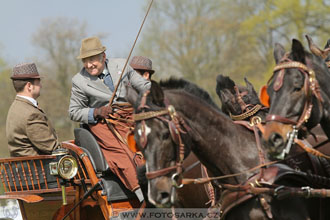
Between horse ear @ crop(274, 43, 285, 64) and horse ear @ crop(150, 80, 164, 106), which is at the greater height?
horse ear @ crop(274, 43, 285, 64)

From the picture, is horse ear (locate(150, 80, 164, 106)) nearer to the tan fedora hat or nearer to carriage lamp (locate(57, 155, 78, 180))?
the tan fedora hat

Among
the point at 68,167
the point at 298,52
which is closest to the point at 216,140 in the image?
the point at 298,52

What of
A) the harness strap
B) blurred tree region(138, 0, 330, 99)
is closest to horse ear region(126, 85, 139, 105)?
the harness strap

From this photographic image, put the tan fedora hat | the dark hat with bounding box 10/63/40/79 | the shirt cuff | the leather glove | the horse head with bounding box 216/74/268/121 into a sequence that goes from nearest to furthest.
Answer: the leather glove → the shirt cuff → the tan fedora hat → the dark hat with bounding box 10/63/40/79 → the horse head with bounding box 216/74/268/121

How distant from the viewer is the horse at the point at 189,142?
4191 millimetres

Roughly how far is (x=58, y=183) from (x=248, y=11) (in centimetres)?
1960

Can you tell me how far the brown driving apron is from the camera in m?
5.57

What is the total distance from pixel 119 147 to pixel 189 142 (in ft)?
4.98

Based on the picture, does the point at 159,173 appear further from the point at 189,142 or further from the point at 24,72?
the point at 24,72

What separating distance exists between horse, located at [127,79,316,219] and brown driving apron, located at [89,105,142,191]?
1.12 m

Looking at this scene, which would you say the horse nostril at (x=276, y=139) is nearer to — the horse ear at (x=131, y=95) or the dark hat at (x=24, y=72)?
the horse ear at (x=131, y=95)

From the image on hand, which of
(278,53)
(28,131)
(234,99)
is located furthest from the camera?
(234,99)

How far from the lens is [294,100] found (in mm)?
4055

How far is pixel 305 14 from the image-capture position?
68.8 feet
